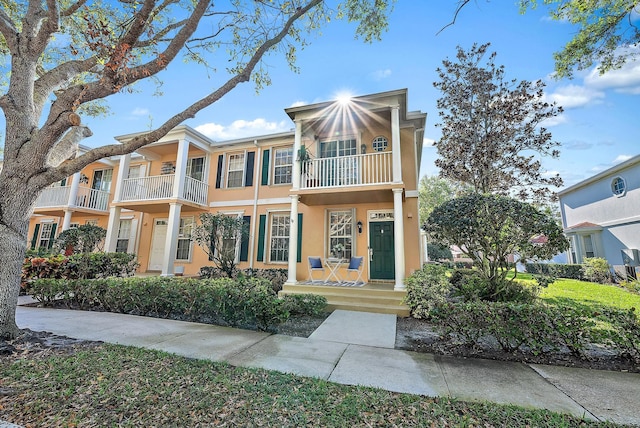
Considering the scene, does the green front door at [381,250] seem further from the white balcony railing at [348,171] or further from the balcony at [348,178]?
the white balcony railing at [348,171]

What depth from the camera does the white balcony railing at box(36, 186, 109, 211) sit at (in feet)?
41.8

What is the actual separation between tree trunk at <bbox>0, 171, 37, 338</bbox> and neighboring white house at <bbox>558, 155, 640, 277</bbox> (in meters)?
17.3

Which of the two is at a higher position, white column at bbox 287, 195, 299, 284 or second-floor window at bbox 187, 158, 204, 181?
second-floor window at bbox 187, 158, 204, 181

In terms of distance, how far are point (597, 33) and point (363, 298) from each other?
26.8ft

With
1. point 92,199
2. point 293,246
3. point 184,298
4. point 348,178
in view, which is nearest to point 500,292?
point 348,178

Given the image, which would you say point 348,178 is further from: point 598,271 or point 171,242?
point 598,271

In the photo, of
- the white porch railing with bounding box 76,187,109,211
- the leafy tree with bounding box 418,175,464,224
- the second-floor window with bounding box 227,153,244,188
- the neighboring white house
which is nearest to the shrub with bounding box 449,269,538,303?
the neighboring white house

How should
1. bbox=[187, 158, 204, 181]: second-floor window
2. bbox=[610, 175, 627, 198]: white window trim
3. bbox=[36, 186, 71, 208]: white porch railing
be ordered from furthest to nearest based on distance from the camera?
bbox=[36, 186, 71, 208]: white porch railing
bbox=[610, 175, 627, 198]: white window trim
bbox=[187, 158, 204, 181]: second-floor window

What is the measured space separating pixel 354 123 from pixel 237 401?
9.00 meters

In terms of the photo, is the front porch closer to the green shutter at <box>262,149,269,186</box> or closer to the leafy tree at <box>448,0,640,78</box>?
the green shutter at <box>262,149,269,186</box>

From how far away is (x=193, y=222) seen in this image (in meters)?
11.7

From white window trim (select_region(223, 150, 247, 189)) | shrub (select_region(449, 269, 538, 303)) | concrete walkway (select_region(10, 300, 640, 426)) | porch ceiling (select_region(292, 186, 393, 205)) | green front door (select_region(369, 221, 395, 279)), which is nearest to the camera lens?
concrete walkway (select_region(10, 300, 640, 426))

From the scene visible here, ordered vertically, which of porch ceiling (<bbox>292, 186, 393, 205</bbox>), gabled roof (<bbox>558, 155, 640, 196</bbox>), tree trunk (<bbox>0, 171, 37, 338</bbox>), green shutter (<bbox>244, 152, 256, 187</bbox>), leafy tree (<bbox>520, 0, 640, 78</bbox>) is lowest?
tree trunk (<bbox>0, 171, 37, 338</bbox>)

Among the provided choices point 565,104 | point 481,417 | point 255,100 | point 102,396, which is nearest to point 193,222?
point 255,100
